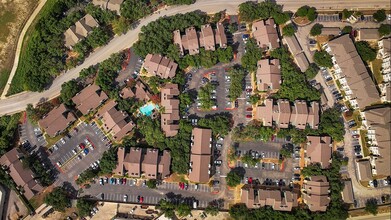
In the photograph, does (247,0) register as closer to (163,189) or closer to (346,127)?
(346,127)

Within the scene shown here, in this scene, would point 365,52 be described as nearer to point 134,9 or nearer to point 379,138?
point 379,138

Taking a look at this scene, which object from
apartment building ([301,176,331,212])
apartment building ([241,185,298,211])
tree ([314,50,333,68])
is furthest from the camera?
tree ([314,50,333,68])

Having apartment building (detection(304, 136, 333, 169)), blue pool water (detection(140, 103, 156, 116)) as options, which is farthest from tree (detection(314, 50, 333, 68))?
blue pool water (detection(140, 103, 156, 116))

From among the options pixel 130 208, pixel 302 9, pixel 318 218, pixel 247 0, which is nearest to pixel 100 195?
→ pixel 130 208

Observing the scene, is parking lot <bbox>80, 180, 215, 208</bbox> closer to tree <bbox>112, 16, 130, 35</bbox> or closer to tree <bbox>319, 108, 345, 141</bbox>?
tree <bbox>319, 108, 345, 141</bbox>

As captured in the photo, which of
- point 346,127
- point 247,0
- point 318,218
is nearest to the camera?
point 318,218

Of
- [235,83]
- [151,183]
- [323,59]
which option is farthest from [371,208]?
[151,183]

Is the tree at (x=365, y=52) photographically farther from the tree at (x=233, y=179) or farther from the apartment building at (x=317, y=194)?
the tree at (x=233, y=179)
